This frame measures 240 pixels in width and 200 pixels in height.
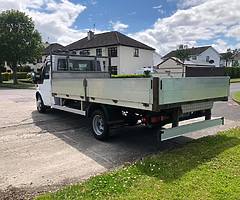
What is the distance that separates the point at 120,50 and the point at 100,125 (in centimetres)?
3320

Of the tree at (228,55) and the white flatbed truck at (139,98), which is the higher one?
the tree at (228,55)

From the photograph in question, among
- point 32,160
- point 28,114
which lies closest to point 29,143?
point 32,160

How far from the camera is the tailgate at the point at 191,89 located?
18.1 feet

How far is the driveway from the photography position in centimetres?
500

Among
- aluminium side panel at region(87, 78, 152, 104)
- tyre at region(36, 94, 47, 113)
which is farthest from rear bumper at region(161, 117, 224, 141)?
tyre at region(36, 94, 47, 113)

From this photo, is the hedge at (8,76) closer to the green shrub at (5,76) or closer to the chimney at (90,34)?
the green shrub at (5,76)

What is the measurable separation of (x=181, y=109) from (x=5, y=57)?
35.1m

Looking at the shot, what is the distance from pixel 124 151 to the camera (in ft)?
21.4

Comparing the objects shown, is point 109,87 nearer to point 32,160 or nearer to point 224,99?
point 32,160

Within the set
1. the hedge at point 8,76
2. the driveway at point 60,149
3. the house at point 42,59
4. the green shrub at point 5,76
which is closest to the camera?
the driveway at point 60,149

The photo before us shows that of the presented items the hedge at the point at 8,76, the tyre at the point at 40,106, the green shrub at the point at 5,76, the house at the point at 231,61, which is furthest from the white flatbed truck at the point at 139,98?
the house at the point at 231,61

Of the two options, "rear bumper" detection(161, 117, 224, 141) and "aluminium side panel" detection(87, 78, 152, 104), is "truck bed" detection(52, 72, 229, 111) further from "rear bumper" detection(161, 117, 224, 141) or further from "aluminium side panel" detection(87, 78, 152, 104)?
"rear bumper" detection(161, 117, 224, 141)

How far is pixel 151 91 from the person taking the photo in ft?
17.9

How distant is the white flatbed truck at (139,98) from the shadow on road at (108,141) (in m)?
0.47
